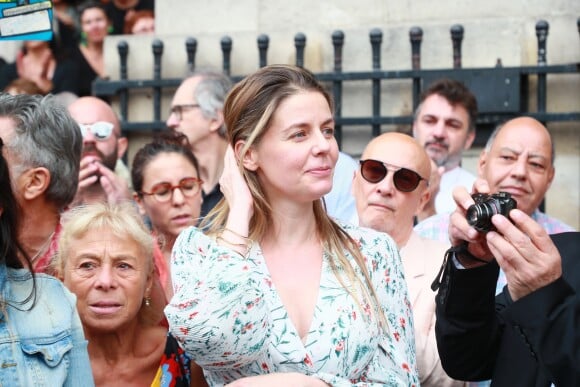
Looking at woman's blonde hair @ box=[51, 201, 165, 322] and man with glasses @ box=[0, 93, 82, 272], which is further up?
man with glasses @ box=[0, 93, 82, 272]

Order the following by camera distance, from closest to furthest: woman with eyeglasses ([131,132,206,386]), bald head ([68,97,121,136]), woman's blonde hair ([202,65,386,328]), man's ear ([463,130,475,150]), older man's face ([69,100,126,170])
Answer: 1. woman's blonde hair ([202,65,386,328])
2. woman with eyeglasses ([131,132,206,386])
3. older man's face ([69,100,126,170])
4. bald head ([68,97,121,136])
5. man's ear ([463,130,475,150])

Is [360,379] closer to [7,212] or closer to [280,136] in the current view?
[280,136]

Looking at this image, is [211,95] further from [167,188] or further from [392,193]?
[392,193]

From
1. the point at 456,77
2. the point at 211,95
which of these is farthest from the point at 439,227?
the point at 211,95

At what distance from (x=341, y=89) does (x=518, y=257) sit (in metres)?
3.75

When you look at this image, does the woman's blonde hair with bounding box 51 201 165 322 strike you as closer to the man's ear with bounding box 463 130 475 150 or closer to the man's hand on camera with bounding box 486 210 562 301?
the man's hand on camera with bounding box 486 210 562 301

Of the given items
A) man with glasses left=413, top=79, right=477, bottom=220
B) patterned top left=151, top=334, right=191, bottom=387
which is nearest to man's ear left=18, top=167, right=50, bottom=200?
patterned top left=151, top=334, right=191, bottom=387

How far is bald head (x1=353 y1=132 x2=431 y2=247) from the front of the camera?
17.0ft

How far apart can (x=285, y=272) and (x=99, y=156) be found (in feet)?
8.30

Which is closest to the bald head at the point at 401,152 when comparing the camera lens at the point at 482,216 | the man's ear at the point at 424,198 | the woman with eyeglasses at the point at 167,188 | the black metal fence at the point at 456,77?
the man's ear at the point at 424,198

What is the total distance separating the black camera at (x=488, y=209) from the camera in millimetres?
3596

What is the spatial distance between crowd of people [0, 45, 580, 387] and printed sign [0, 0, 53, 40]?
36 centimetres

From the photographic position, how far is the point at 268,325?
3.77 meters

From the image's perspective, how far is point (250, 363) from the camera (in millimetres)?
3768
